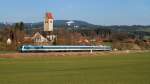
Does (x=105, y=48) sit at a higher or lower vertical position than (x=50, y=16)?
lower

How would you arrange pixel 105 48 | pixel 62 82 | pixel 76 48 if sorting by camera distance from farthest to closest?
1. pixel 105 48
2. pixel 76 48
3. pixel 62 82

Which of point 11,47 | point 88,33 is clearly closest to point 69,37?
point 11,47

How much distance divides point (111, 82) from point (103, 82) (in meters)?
0.44

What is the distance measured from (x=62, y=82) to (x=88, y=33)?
16183 cm

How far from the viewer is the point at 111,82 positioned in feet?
73.4

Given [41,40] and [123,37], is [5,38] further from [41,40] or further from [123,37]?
[123,37]

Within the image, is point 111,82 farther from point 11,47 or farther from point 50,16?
point 50,16

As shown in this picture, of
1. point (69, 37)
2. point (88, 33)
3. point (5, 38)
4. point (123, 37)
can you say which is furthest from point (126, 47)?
point (88, 33)

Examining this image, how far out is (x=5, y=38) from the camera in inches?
3996

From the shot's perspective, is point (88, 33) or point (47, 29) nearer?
point (47, 29)

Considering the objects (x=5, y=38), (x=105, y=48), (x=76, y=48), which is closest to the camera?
(x=76, y=48)

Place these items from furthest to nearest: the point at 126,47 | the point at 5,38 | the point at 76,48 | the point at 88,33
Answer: the point at 88,33, the point at 126,47, the point at 5,38, the point at 76,48

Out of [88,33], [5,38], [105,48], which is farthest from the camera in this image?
[88,33]

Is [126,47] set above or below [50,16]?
below
